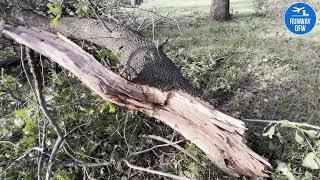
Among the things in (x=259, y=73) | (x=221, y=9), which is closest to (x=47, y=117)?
(x=259, y=73)

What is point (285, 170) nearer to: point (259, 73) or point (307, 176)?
point (307, 176)

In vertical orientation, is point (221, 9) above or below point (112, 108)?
above

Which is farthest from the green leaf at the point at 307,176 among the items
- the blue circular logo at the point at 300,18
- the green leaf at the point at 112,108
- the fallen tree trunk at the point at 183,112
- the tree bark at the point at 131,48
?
the blue circular logo at the point at 300,18

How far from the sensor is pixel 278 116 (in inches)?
111

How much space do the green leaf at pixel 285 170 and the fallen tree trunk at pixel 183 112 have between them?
0.12m

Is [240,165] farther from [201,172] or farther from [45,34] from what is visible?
[45,34]

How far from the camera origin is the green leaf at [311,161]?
6.61 feet

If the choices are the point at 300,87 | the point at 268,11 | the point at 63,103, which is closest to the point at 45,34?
the point at 63,103

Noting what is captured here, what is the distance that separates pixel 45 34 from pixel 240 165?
216cm

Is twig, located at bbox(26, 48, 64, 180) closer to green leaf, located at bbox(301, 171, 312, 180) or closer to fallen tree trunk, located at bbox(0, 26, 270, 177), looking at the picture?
fallen tree trunk, located at bbox(0, 26, 270, 177)

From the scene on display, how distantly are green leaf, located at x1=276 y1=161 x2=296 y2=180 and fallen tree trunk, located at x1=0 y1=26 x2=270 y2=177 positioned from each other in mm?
125

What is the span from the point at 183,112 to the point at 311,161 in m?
0.86

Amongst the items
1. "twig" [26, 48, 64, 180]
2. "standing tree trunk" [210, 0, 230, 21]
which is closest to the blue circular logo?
"standing tree trunk" [210, 0, 230, 21]

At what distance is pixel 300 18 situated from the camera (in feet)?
13.5
